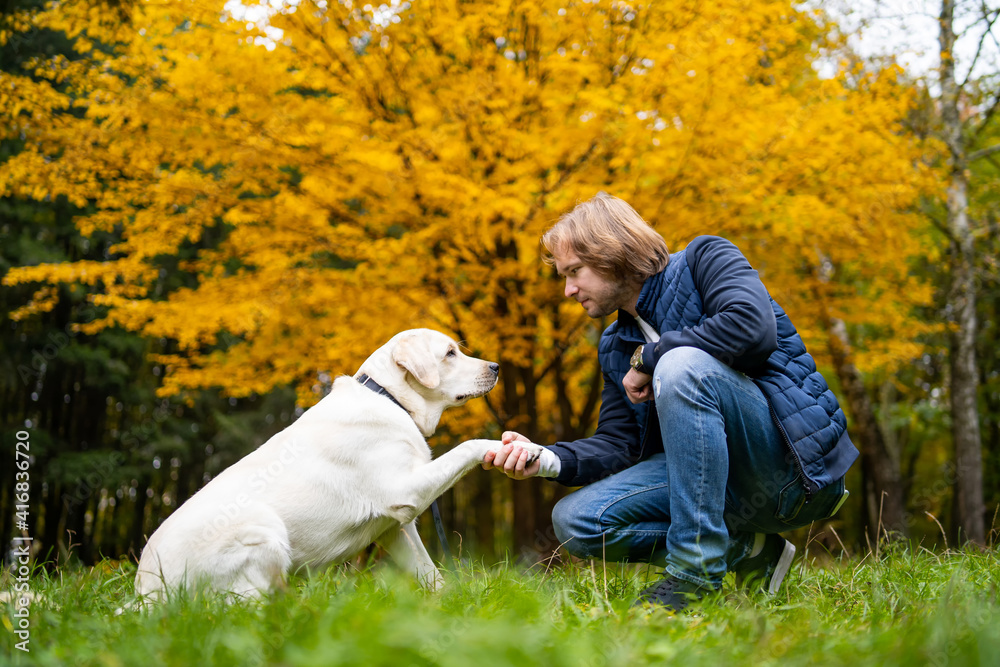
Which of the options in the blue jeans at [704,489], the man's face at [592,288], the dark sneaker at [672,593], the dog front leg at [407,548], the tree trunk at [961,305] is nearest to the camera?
the dark sneaker at [672,593]

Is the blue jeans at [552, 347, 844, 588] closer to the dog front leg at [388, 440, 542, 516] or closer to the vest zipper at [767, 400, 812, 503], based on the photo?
the vest zipper at [767, 400, 812, 503]

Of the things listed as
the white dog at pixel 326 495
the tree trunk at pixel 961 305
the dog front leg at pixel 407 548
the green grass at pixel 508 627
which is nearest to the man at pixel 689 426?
the green grass at pixel 508 627

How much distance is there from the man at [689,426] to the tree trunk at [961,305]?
23.9 ft

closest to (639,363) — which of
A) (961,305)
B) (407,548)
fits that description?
(407,548)

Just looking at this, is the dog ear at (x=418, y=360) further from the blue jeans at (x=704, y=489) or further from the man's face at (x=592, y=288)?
the blue jeans at (x=704, y=489)

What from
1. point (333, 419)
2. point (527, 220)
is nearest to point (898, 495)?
point (527, 220)

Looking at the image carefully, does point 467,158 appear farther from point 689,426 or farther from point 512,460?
point 689,426

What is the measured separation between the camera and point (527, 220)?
6070mm

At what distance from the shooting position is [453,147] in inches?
231

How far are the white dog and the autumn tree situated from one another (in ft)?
8.80

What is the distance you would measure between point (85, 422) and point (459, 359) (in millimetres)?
14637

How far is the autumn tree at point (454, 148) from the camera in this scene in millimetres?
5750

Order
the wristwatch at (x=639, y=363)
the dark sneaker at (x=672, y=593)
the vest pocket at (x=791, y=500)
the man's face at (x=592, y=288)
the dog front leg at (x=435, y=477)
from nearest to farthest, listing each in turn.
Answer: the dark sneaker at (x=672, y=593), the vest pocket at (x=791, y=500), the wristwatch at (x=639, y=363), the dog front leg at (x=435, y=477), the man's face at (x=592, y=288)

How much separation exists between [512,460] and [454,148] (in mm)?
3719
